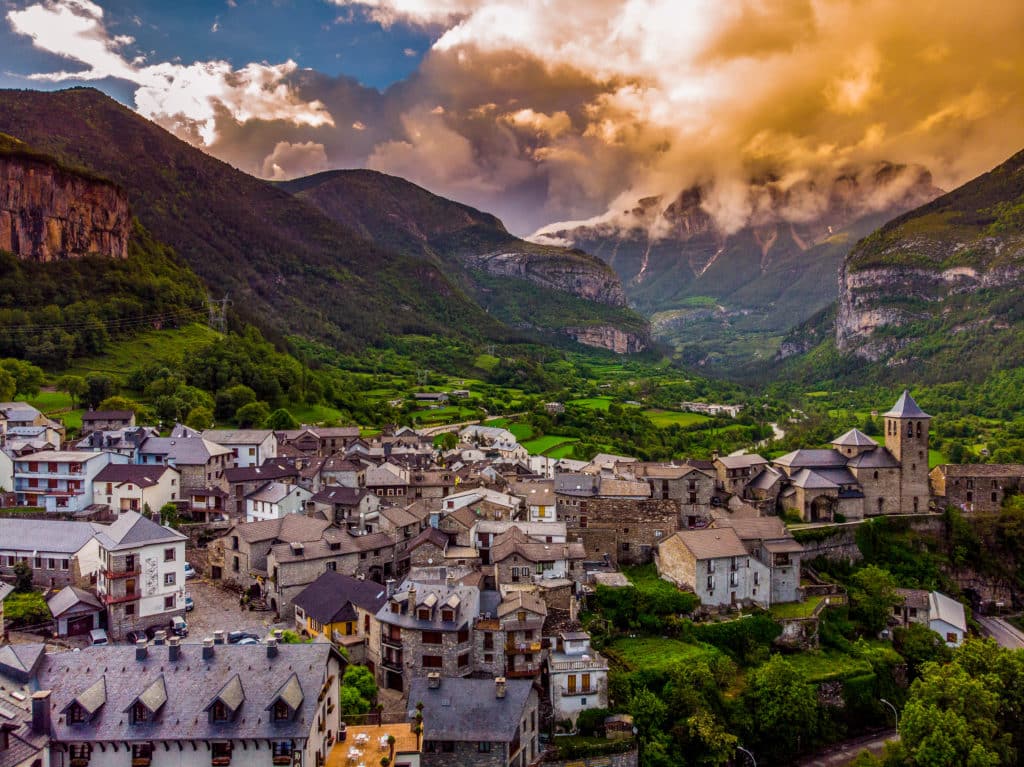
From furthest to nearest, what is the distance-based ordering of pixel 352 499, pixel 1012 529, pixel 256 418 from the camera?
pixel 256 418 < pixel 1012 529 < pixel 352 499

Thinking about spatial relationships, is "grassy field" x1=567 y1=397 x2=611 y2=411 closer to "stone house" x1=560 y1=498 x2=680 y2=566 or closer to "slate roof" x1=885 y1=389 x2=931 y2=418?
"slate roof" x1=885 y1=389 x2=931 y2=418

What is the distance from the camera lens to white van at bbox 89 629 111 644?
43938 mm

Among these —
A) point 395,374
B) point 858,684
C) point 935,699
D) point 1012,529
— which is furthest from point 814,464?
point 395,374

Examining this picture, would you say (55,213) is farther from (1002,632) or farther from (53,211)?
(1002,632)

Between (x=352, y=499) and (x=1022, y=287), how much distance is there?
19629 centimetres

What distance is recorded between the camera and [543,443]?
384 feet

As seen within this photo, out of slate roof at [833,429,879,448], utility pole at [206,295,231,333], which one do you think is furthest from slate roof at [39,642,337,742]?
utility pole at [206,295,231,333]

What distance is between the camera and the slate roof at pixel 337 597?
153 ft

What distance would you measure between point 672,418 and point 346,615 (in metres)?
Answer: 112

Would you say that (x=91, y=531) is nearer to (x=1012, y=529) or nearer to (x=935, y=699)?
(x=935, y=699)

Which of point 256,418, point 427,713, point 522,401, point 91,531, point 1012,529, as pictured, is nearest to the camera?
point 427,713

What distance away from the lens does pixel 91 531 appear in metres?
51.6

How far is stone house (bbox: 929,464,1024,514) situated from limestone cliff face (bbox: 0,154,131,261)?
5607 inches

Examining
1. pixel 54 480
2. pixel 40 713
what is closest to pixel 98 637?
pixel 40 713
